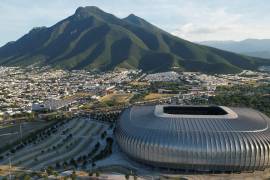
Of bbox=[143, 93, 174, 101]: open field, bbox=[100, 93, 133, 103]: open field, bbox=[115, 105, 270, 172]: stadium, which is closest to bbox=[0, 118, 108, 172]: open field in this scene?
bbox=[115, 105, 270, 172]: stadium

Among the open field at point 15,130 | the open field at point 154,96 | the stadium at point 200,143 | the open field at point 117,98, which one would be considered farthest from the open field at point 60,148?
the open field at point 154,96

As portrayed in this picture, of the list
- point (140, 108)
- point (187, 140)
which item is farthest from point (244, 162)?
point (140, 108)

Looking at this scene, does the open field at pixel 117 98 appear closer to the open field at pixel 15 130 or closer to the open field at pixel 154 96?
the open field at pixel 154 96

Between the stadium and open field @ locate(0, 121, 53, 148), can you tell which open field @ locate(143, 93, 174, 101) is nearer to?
open field @ locate(0, 121, 53, 148)

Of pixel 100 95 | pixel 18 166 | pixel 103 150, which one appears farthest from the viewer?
pixel 100 95

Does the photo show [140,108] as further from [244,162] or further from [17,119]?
[17,119]

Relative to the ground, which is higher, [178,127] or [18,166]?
[178,127]

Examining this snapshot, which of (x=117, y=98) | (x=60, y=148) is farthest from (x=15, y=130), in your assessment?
(x=117, y=98)
